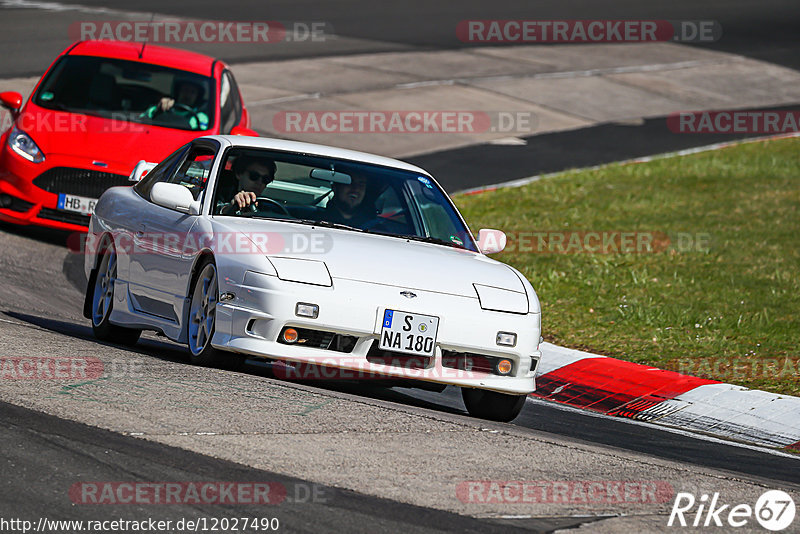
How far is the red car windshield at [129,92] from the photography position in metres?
13.7

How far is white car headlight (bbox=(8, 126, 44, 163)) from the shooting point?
12813 millimetres

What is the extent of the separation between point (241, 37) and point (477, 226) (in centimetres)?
1421

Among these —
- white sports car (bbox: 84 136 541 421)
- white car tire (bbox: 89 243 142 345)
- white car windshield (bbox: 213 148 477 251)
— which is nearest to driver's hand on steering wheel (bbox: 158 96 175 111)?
white sports car (bbox: 84 136 541 421)

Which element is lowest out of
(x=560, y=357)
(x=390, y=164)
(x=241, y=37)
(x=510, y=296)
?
(x=560, y=357)

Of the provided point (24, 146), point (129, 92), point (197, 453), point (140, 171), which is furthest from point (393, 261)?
point (129, 92)

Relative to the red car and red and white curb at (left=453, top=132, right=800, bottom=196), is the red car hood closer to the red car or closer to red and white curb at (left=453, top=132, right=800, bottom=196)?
the red car

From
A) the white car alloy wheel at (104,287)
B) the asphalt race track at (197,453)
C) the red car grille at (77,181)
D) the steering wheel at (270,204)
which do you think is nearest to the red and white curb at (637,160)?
the asphalt race track at (197,453)

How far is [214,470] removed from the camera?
5.59 m

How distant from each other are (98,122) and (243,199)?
5.51 meters

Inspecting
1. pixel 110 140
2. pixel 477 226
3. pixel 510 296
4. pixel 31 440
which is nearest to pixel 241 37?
pixel 477 226

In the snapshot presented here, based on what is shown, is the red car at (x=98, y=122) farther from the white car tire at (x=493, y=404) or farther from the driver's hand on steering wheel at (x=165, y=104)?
the white car tire at (x=493, y=404)

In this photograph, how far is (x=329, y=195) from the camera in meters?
8.49

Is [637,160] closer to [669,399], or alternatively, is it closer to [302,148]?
[669,399]

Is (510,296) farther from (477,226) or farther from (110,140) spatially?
(477,226)
